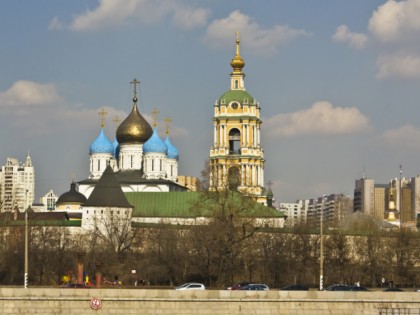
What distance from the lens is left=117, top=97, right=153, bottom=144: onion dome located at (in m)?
139

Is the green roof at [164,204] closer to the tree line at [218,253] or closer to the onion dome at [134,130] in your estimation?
the tree line at [218,253]

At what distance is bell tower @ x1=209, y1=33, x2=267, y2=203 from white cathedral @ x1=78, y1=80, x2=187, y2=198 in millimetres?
5919

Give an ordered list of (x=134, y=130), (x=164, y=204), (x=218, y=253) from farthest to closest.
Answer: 1. (x=134, y=130)
2. (x=164, y=204)
3. (x=218, y=253)

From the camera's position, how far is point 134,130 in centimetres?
13875

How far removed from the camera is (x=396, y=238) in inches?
4227

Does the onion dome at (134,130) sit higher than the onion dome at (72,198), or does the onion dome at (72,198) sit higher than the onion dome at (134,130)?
the onion dome at (134,130)

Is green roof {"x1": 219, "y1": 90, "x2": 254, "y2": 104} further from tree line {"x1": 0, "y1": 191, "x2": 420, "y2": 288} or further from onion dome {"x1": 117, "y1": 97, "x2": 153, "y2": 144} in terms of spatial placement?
tree line {"x1": 0, "y1": 191, "x2": 420, "y2": 288}

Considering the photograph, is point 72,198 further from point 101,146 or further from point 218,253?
point 218,253

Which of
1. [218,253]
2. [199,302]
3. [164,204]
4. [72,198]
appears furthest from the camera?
[72,198]

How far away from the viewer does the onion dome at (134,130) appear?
455ft

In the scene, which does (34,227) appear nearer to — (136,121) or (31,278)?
(31,278)

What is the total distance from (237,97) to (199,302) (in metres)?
83.8

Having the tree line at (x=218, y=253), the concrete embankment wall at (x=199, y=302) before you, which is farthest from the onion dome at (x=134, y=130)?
the concrete embankment wall at (x=199, y=302)

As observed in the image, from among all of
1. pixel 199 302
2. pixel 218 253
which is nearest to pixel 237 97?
pixel 218 253
